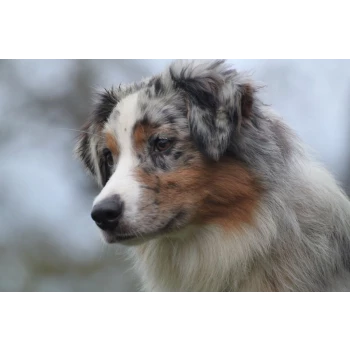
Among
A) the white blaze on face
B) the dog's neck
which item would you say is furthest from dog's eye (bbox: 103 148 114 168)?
the dog's neck

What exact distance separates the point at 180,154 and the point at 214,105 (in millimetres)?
249

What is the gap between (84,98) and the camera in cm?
300

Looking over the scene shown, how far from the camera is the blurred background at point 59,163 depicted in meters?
2.88

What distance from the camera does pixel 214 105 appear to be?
2.46 meters

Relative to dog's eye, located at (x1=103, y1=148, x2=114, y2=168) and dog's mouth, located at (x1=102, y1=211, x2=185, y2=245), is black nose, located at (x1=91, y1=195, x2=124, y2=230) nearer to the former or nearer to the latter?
dog's mouth, located at (x1=102, y1=211, x2=185, y2=245)

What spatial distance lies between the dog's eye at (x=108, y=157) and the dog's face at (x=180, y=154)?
0.21 ft

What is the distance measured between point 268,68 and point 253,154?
523 mm

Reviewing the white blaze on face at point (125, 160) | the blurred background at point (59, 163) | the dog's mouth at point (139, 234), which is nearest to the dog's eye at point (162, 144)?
the white blaze on face at point (125, 160)

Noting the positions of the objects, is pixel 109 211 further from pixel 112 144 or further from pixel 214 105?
pixel 214 105

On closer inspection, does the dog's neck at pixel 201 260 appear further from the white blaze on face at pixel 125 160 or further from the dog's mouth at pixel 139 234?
the white blaze on face at pixel 125 160

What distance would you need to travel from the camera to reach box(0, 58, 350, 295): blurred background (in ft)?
9.43

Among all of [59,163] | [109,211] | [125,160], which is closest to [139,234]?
[109,211]
